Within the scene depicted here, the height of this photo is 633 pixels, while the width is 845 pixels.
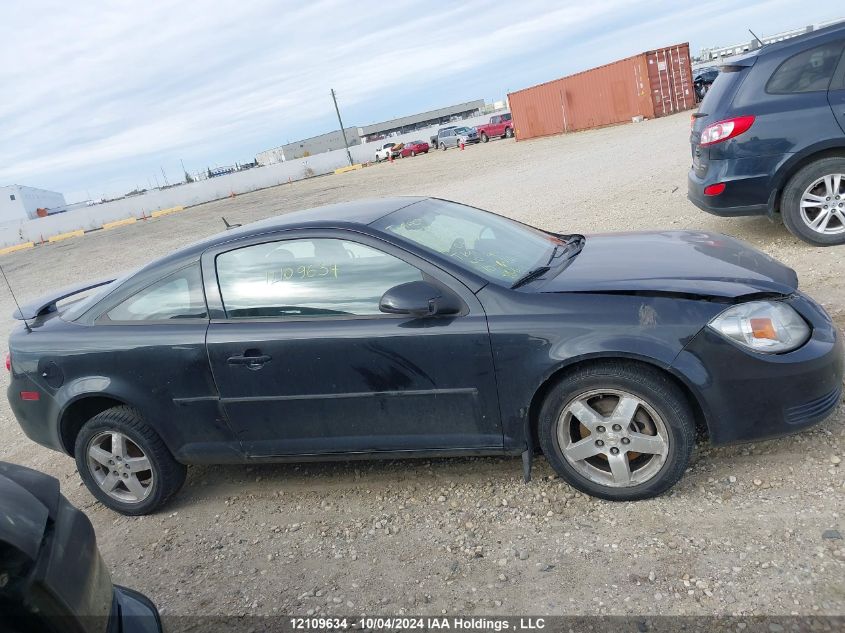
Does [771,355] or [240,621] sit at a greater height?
[771,355]

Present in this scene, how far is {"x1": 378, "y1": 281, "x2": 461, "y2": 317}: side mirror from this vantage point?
314cm

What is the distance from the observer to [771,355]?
2982 millimetres

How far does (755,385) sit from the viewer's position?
9.73 ft

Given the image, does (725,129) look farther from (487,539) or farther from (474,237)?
(487,539)

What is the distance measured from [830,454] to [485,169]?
21095 millimetres

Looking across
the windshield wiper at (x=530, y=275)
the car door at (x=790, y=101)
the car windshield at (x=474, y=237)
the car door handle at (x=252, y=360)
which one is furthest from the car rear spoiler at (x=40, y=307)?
the car door at (x=790, y=101)

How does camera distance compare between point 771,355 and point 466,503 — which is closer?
point 771,355

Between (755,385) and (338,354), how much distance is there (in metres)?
1.90

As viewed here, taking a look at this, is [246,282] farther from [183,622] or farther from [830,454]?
[830,454]

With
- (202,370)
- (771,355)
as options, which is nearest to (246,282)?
(202,370)

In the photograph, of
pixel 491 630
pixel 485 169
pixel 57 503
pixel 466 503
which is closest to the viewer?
pixel 57 503

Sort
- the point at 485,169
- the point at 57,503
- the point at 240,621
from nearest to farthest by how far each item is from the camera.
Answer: the point at 57,503 → the point at 240,621 → the point at 485,169

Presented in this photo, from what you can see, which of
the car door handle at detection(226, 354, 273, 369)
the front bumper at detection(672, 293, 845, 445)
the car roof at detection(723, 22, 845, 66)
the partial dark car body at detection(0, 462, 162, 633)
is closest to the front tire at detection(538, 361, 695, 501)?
the front bumper at detection(672, 293, 845, 445)

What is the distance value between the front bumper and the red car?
44373 millimetres
